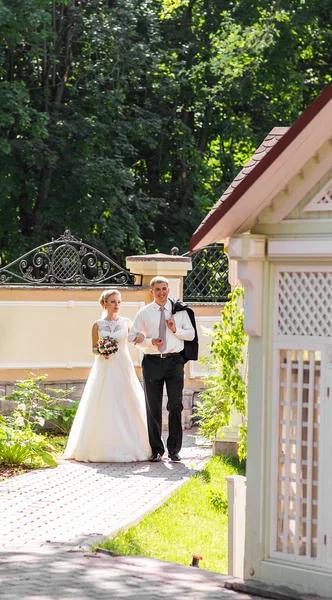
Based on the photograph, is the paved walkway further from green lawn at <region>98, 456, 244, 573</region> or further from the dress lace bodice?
the dress lace bodice

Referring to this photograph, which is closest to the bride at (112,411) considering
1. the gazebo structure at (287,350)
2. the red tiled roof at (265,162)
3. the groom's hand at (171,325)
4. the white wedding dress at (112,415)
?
the white wedding dress at (112,415)

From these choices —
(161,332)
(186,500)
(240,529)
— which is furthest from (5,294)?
(240,529)

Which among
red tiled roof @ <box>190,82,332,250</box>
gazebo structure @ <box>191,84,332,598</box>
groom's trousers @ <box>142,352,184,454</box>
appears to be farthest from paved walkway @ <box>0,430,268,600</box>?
red tiled roof @ <box>190,82,332,250</box>

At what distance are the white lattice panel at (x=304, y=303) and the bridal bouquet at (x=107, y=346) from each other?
201 inches

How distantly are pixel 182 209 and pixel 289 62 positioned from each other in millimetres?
4447

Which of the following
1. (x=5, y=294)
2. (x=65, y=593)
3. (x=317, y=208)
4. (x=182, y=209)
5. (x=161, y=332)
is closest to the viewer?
(x=65, y=593)

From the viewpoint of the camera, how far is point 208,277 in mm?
16453

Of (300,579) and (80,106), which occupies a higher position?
(80,106)

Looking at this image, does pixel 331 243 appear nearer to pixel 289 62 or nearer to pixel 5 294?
pixel 5 294

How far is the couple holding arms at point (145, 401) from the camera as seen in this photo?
12203 millimetres

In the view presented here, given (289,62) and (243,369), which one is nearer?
(243,369)

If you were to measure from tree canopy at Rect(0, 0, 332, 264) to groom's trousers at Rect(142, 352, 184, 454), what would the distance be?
11250 mm

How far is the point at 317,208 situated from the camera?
7.21 metres

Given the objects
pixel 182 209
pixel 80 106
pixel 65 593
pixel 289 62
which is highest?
pixel 289 62
